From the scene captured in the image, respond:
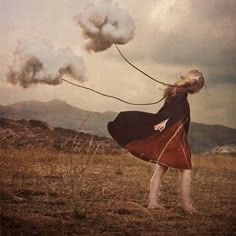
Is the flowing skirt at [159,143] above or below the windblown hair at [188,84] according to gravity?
below

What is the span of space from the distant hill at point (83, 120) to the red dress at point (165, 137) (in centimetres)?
8

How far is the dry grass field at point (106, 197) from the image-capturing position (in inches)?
210

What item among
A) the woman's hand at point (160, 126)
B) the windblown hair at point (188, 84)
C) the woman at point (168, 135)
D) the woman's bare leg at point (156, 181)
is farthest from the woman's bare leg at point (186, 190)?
the windblown hair at point (188, 84)

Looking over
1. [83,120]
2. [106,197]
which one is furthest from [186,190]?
[83,120]

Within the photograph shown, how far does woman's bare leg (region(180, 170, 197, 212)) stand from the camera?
213 inches

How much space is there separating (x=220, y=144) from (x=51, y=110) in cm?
159

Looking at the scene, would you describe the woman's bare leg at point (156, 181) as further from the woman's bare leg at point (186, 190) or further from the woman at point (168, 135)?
the woman's bare leg at point (186, 190)

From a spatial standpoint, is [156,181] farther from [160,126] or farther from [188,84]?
[188,84]

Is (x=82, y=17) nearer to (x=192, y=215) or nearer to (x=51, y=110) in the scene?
(x=51, y=110)

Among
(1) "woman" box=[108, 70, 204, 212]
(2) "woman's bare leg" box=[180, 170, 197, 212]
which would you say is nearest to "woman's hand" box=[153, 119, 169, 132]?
(1) "woman" box=[108, 70, 204, 212]

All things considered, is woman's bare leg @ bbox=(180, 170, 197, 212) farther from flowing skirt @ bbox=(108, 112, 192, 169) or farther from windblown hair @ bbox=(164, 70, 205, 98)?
windblown hair @ bbox=(164, 70, 205, 98)

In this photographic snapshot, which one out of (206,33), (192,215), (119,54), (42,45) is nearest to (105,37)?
(119,54)

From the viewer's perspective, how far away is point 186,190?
545 cm

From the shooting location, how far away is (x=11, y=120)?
5609 mm
